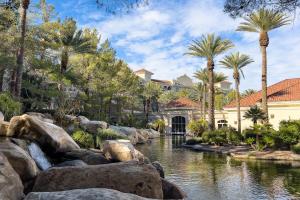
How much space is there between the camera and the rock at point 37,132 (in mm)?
13313

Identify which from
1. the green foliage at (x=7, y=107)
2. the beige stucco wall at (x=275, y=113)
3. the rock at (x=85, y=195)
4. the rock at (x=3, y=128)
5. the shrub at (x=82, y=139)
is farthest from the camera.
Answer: the beige stucco wall at (x=275, y=113)

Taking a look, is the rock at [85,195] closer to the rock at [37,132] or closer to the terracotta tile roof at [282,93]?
the rock at [37,132]

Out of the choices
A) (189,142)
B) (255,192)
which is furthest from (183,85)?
(255,192)

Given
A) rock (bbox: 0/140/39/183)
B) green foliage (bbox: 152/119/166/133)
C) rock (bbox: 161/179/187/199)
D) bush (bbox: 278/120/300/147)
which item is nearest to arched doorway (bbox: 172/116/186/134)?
green foliage (bbox: 152/119/166/133)

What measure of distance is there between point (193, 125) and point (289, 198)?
118 ft

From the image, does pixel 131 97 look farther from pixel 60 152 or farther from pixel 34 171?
pixel 34 171

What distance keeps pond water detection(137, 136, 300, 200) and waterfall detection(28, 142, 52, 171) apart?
213 inches

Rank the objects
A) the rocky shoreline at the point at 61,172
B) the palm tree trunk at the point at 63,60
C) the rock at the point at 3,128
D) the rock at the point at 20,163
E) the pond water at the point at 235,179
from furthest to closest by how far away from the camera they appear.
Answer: the palm tree trunk at the point at 63,60 < the pond water at the point at 235,179 < the rock at the point at 3,128 < the rock at the point at 20,163 < the rocky shoreline at the point at 61,172

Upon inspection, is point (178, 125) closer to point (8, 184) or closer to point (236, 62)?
point (236, 62)

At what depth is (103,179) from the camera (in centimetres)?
832

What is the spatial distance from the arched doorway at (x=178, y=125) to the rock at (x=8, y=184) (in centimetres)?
6628

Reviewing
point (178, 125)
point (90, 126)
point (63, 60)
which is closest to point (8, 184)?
point (90, 126)

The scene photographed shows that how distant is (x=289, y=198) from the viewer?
12.9 metres

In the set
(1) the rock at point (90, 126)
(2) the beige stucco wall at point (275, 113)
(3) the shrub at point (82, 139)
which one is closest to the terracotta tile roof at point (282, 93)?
(2) the beige stucco wall at point (275, 113)
